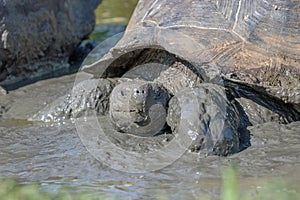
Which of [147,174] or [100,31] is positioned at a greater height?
[100,31]

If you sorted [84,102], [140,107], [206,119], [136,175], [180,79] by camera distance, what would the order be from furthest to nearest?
[84,102], [180,79], [140,107], [206,119], [136,175]

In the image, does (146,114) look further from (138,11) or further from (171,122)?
(138,11)

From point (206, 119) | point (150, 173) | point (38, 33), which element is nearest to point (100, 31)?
point (38, 33)

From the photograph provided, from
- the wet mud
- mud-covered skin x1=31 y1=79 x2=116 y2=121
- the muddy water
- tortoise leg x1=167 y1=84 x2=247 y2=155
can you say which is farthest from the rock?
tortoise leg x1=167 y1=84 x2=247 y2=155

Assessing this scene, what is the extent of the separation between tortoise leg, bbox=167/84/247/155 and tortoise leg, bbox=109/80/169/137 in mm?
124

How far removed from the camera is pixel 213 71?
469cm

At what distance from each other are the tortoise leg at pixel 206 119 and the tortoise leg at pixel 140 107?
0.12 m

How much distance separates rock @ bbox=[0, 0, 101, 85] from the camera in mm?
6836

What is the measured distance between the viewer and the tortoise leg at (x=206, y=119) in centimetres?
438

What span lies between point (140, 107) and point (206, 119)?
0.54 meters

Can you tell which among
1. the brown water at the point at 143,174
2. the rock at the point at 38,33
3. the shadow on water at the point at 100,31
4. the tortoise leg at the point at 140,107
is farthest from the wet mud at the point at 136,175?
the shadow on water at the point at 100,31

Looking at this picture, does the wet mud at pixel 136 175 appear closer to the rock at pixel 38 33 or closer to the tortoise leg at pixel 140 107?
the tortoise leg at pixel 140 107

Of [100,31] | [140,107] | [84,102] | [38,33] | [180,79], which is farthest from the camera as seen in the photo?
[100,31]

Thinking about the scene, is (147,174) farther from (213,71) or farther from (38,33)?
(38,33)
